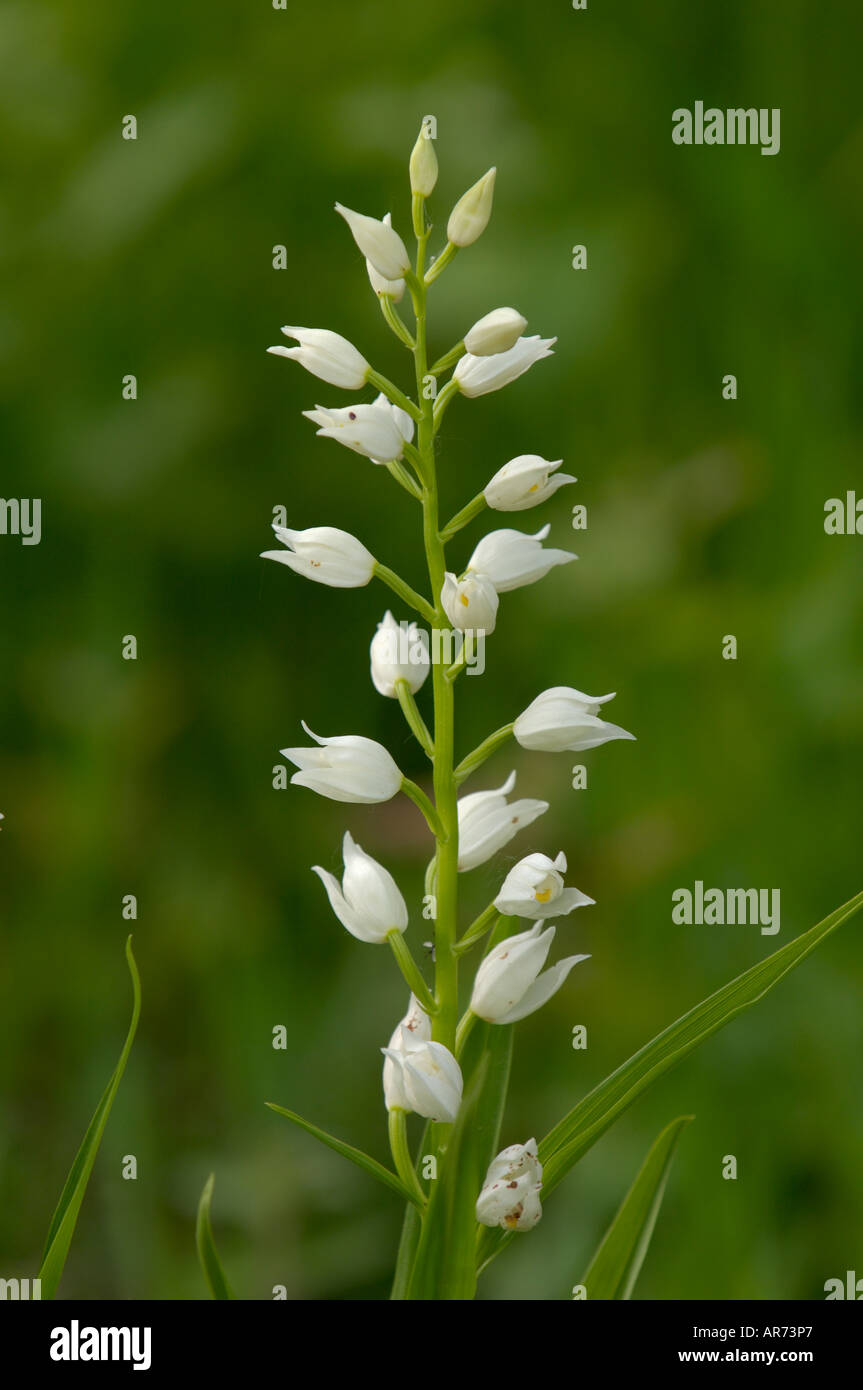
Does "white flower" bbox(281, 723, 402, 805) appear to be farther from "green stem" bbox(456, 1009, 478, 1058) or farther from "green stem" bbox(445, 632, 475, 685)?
"green stem" bbox(456, 1009, 478, 1058)

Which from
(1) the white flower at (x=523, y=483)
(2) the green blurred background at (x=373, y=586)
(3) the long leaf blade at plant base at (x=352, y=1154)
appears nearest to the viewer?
(3) the long leaf blade at plant base at (x=352, y=1154)

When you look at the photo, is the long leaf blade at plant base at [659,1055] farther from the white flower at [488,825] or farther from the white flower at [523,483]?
the white flower at [523,483]

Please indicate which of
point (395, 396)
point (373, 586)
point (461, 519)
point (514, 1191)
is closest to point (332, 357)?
point (395, 396)

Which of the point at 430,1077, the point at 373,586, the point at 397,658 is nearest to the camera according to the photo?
the point at 430,1077

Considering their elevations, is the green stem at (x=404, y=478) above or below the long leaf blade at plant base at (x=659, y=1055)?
above

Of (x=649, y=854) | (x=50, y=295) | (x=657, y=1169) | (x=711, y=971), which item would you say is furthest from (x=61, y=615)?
(x=657, y=1169)

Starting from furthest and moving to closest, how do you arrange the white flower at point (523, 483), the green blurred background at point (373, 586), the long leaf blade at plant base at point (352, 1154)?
1. the green blurred background at point (373, 586)
2. the white flower at point (523, 483)
3. the long leaf blade at plant base at point (352, 1154)

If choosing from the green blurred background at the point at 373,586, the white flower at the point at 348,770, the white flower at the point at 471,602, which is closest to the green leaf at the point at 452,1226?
the white flower at the point at 348,770

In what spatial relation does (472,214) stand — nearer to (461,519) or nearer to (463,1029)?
(461,519)
